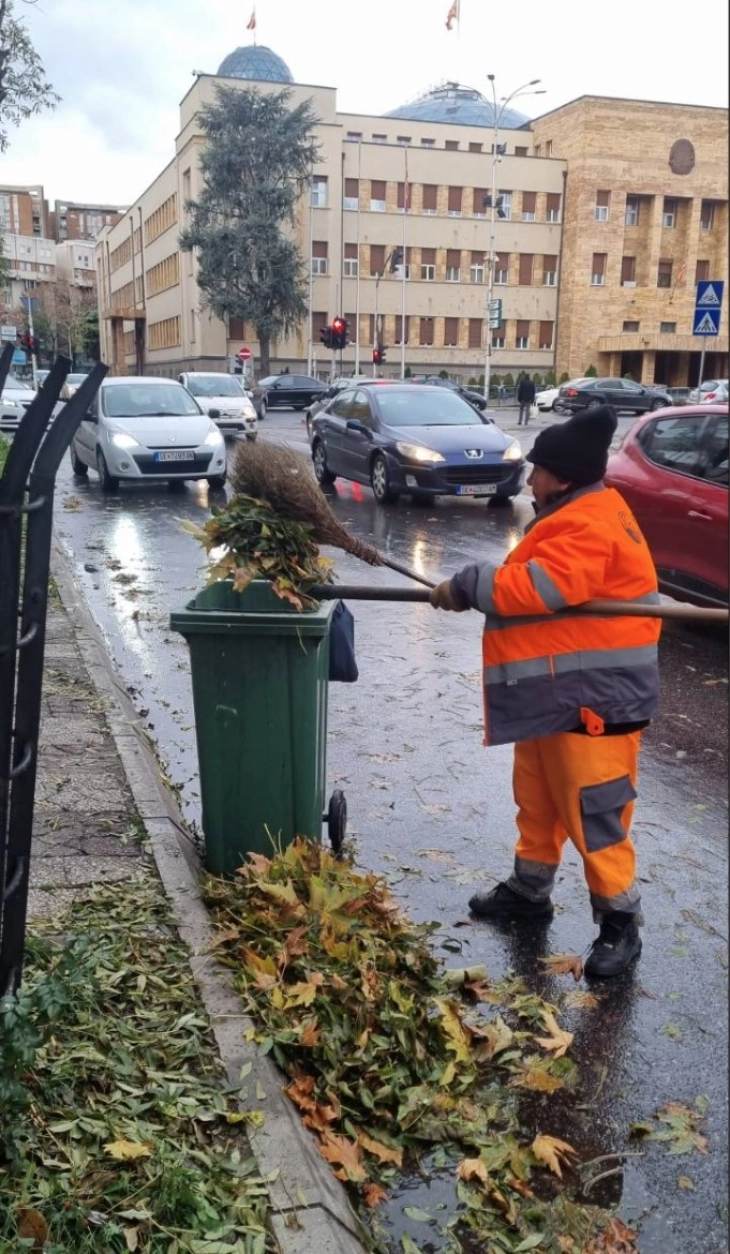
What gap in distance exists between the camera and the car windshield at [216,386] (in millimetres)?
28266

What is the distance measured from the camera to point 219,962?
334 centimetres

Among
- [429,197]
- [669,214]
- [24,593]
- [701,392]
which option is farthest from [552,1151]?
[669,214]

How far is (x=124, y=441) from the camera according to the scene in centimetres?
1627

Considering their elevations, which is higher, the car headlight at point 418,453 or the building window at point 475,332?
the building window at point 475,332

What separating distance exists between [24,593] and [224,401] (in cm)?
2591

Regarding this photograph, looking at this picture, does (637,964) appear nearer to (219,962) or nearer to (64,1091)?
(219,962)

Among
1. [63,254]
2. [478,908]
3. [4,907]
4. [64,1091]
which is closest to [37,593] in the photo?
[4,907]

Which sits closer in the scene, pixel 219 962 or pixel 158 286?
pixel 219 962

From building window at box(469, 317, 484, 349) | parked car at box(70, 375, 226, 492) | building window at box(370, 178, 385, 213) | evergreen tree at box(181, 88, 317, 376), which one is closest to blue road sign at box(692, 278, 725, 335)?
parked car at box(70, 375, 226, 492)

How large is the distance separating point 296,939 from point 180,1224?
1.10 metres

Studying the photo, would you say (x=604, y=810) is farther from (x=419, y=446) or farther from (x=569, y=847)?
(x=419, y=446)

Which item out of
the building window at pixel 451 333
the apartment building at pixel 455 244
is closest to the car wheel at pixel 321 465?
the apartment building at pixel 455 244

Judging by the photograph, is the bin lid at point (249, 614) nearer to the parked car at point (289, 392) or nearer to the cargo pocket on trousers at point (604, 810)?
the cargo pocket on trousers at point (604, 810)

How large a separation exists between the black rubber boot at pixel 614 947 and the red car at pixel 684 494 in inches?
174
